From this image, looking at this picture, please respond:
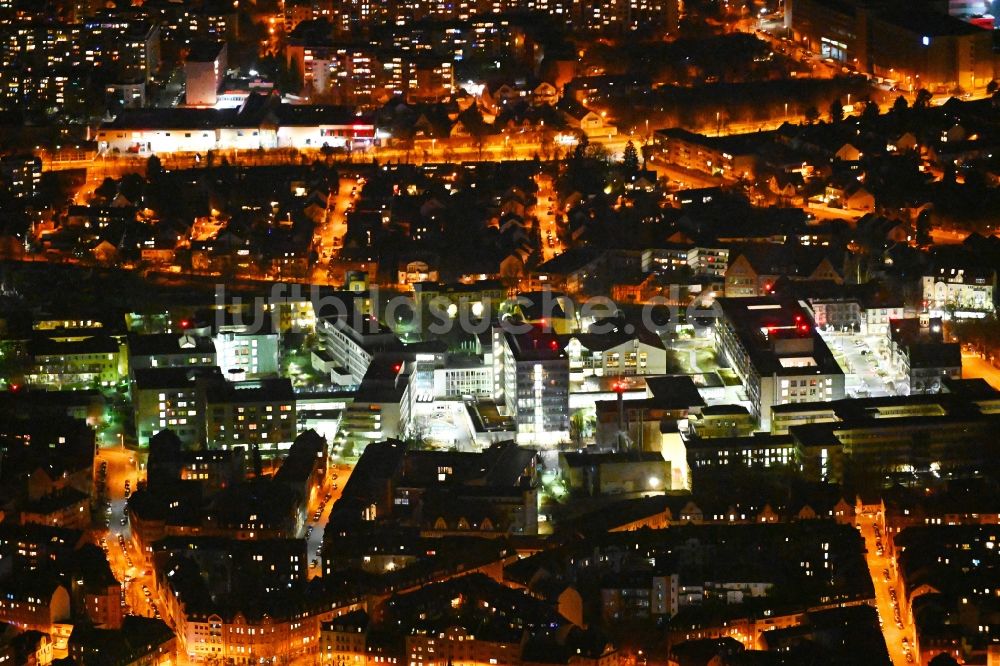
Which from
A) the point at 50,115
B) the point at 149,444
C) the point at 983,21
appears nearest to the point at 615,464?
the point at 149,444

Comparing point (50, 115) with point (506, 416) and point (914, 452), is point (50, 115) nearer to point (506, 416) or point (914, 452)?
point (506, 416)

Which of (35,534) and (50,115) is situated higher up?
(50,115)

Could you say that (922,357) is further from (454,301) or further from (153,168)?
(153,168)

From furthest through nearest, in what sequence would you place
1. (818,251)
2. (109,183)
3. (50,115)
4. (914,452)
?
(50,115) → (109,183) → (818,251) → (914,452)

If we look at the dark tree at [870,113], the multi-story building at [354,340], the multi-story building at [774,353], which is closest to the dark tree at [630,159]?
the dark tree at [870,113]

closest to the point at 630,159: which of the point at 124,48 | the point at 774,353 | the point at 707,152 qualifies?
the point at 707,152

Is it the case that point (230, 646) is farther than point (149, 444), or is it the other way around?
point (149, 444)
